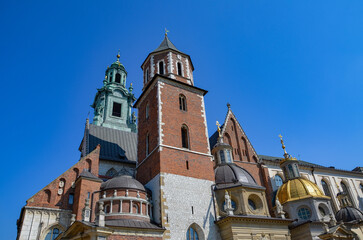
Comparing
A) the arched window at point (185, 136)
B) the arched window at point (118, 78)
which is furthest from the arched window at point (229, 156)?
the arched window at point (118, 78)

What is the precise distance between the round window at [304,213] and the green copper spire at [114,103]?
26598 mm

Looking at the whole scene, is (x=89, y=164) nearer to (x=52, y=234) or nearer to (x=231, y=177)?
(x=52, y=234)

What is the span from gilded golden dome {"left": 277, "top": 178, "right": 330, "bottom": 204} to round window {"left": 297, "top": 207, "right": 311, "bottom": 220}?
103 centimetres

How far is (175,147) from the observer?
2212 centimetres

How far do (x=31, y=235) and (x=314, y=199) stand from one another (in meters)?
23.0

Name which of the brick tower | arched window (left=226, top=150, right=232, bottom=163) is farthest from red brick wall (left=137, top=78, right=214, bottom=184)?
arched window (left=226, top=150, right=232, bottom=163)

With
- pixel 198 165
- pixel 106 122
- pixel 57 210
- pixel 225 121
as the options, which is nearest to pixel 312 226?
pixel 198 165

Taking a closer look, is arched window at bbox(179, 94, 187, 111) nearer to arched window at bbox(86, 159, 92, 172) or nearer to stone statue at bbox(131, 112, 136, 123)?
arched window at bbox(86, 159, 92, 172)

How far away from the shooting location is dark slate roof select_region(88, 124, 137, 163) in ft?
97.7

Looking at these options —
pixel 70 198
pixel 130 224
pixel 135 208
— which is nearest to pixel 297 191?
pixel 135 208

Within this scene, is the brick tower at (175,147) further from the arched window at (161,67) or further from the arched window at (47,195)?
the arched window at (47,195)

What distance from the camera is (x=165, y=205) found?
1917 centimetres

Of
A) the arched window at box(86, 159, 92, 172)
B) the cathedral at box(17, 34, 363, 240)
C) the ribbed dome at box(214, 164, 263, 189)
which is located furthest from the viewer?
the arched window at box(86, 159, 92, 172)

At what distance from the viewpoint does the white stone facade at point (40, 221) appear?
20.6 m
